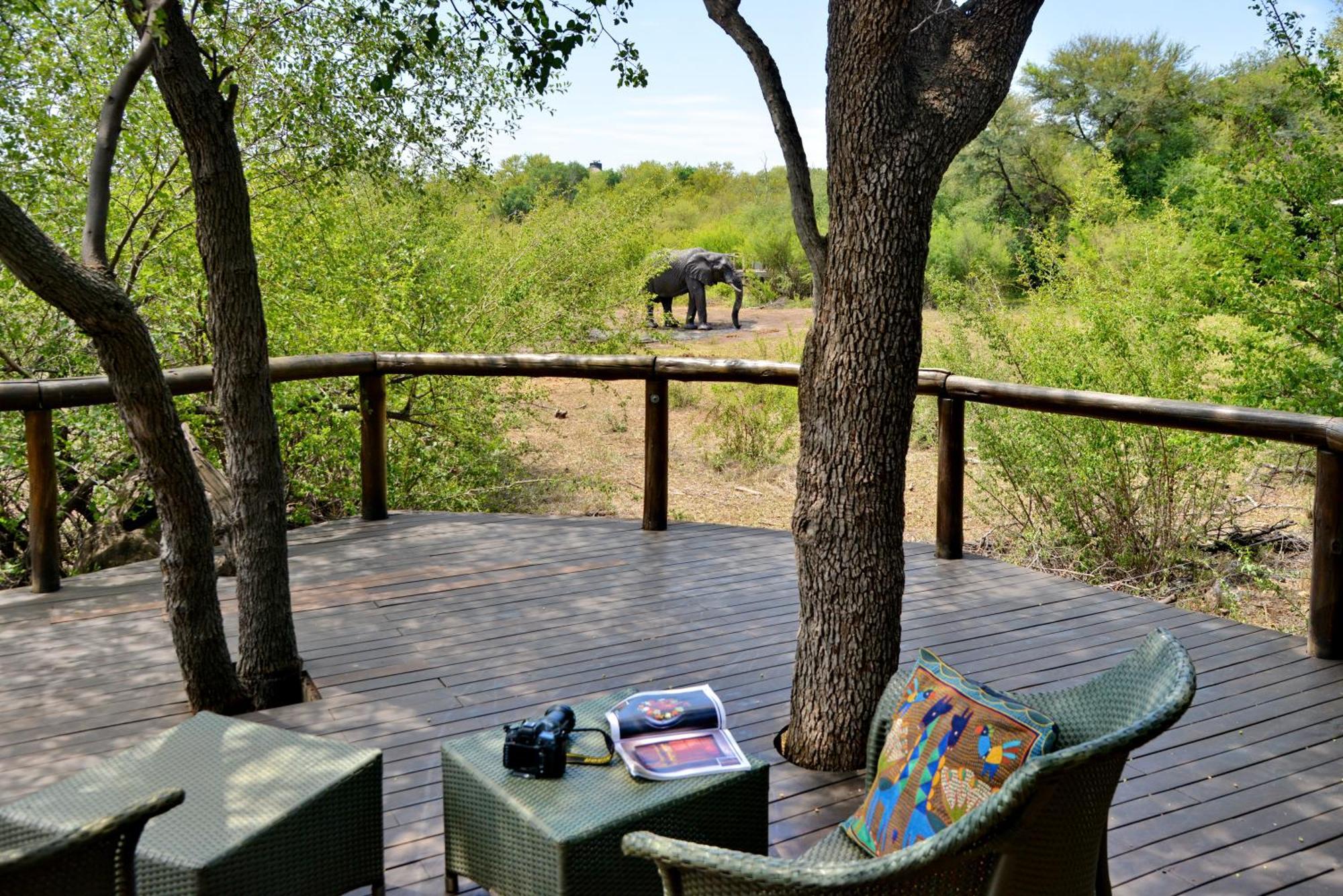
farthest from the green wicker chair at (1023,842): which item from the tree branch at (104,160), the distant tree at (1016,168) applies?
the distant tree at (1016,168)

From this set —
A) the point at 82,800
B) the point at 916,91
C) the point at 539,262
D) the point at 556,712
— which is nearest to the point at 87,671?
the point at 82,800

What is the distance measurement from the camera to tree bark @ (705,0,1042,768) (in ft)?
3.17

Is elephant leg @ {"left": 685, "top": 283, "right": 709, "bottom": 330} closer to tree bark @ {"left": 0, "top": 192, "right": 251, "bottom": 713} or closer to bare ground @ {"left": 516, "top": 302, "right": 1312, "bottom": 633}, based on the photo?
bare ground @ {"left": 516, "top": 302, "right": 1312, "bottom": 633}

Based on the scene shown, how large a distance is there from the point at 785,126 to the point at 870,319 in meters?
0.56

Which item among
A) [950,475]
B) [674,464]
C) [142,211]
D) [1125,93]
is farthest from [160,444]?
[1125,93]

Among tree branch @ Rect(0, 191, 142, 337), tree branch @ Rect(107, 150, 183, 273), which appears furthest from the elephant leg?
tree branch @ Rect(0, 191, 142, 337)

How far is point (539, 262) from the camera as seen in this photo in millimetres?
10992

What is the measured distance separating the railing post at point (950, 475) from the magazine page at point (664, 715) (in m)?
2.63

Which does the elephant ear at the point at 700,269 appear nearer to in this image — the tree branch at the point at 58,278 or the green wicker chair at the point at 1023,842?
the tree branch at the point at 58,278

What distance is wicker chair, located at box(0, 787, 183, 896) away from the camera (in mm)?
1575

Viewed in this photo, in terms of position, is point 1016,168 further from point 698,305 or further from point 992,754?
point 992,754

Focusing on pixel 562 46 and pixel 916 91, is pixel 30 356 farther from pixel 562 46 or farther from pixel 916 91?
pixel 916 91

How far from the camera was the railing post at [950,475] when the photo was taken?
4945 millimetres

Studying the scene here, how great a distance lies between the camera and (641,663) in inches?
155
